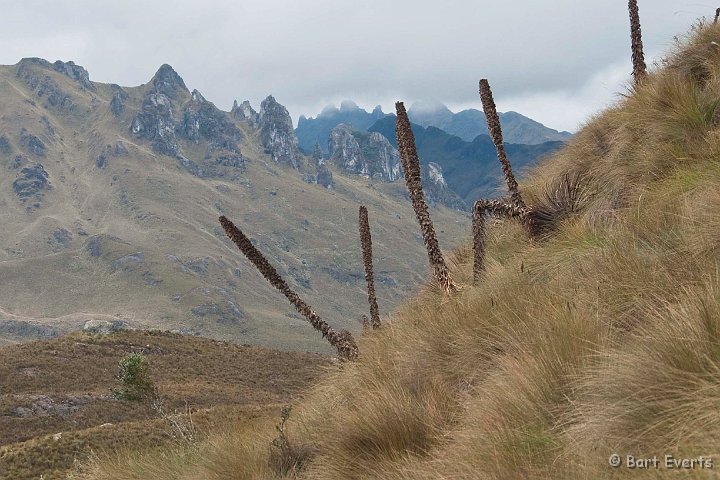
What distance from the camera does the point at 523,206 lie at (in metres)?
9.46

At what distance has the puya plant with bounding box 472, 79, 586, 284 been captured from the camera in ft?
28.6

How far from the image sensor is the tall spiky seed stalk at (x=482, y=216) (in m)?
8.66

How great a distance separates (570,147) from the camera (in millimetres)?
11484

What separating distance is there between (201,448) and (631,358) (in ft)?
15.5

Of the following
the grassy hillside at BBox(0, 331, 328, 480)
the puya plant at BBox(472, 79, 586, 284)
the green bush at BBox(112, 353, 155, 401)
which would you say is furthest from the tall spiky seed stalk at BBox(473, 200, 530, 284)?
the green bush at BBox(112, 353, 155, 401)

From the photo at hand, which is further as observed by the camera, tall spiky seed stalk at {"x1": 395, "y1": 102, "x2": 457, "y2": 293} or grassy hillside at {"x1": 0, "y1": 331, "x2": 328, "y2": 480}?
grassy hillside at {"x1": 0, "y1": 331, "x2": 328, "y2": 480}

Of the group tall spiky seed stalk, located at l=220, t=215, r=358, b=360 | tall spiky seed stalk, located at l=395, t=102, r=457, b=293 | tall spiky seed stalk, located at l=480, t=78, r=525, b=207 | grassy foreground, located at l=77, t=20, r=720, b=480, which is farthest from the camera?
tall spiky seed stalk, located at l=480, t=78, r=525, b=207

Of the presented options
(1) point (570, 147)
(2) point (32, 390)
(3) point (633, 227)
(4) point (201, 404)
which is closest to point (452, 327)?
(3) point (633, 227)

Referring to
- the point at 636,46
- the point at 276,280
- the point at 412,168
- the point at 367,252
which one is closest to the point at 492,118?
the point at 412,168

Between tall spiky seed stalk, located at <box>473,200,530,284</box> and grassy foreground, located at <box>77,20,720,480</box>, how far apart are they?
447mm

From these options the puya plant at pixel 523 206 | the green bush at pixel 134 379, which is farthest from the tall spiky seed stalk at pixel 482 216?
the green bush at pixel 134 379

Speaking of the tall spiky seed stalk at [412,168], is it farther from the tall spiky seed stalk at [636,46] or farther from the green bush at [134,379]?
the green bush at [134,379]

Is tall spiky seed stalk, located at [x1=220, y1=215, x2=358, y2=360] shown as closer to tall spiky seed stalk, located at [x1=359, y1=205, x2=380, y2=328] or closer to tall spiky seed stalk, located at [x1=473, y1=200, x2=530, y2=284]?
tall spiky seed stalk, located at [x1=359, y1=205, x2=380, y2=328]

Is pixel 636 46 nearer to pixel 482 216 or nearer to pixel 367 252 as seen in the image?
pixel 482 216
